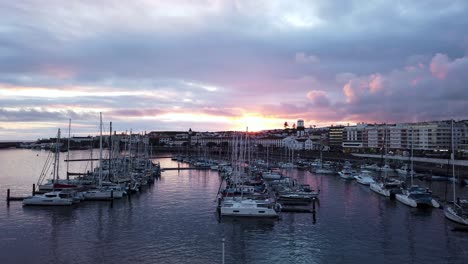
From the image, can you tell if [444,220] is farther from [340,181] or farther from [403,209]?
[340,181]

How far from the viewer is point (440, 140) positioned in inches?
4171

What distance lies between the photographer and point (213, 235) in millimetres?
23891

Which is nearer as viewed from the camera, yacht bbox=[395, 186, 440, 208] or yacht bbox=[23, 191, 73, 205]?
yacht bbox=[395, 186, 440, 208]

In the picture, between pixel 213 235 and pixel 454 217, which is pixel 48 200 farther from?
pixel 454 217

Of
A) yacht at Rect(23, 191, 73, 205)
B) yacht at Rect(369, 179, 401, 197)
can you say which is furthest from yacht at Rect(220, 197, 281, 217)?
yacht at Rect(369, 179, 401, 197)

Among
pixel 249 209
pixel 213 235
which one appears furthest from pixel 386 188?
pixel 213 235

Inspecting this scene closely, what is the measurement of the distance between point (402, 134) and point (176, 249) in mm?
109272

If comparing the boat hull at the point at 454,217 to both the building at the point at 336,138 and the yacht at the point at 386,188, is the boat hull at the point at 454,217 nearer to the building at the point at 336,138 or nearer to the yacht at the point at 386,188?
A: the yacht at the point at 386,188

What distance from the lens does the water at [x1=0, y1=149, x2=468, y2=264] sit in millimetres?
20109

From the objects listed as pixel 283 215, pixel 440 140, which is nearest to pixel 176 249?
pixel 283 215

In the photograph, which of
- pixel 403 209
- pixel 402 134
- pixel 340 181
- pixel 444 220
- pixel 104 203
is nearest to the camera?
pixel 444 220

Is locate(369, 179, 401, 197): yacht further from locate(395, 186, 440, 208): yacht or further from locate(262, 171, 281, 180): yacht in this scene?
locate(262, 171, 281, 180): yacht

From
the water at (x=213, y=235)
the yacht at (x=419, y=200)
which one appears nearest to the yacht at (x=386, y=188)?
the water at (x=213, y=235)

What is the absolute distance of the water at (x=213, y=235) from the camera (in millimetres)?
20109
